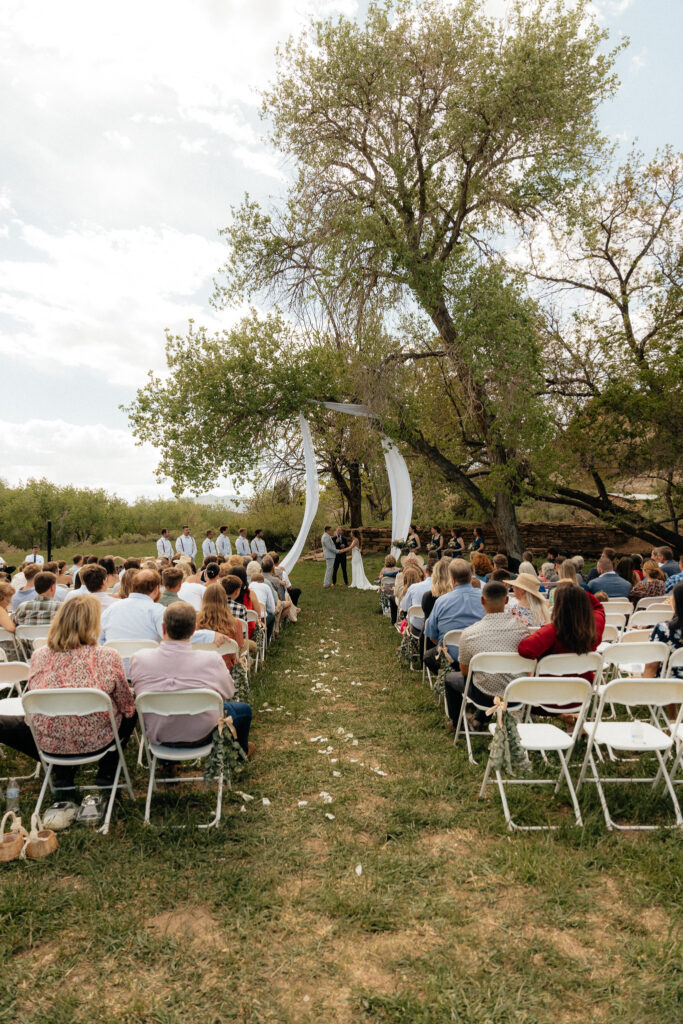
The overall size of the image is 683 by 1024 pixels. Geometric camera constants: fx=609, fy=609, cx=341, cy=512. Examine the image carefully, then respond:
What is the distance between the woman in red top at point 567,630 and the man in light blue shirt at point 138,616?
304cm

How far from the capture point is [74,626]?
373 centimetres

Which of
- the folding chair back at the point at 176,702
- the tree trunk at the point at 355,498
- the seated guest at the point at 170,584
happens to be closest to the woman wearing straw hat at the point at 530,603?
the folding chair back at the point at 176,702

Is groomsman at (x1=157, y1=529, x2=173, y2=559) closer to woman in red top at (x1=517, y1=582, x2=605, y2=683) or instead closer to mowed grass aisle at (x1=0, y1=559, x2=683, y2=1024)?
mowed grass aisle at (x1=0, y1=559, x2=683, y2=1024)

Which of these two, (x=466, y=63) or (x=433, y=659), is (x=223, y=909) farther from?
(x=466, y=63)

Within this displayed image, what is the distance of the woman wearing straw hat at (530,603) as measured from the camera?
5.34 metres

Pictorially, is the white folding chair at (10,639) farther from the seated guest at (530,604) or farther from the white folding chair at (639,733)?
the white folding chair at (639,733)

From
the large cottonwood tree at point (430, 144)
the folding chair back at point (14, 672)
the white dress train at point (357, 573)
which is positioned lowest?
the white dress train at point (357, 573)

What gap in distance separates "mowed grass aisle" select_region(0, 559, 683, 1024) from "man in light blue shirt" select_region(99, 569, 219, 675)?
1.45m

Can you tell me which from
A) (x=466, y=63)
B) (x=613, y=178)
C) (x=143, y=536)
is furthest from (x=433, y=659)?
(x=143, y=536)

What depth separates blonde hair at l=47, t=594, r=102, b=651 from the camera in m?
3.72

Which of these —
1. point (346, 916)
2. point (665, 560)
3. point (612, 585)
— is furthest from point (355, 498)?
point (346, 916)

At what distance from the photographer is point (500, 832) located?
351 cm

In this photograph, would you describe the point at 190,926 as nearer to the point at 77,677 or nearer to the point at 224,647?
the point at 77,677

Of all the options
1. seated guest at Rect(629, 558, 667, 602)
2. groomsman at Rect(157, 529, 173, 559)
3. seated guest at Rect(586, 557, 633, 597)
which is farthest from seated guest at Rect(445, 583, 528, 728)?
groomsman at Rect(157, 529, 173, 559)
